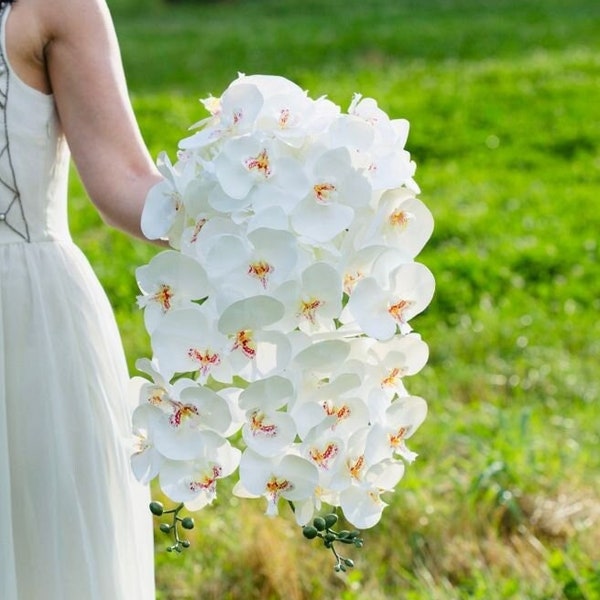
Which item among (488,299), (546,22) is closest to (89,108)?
(488,299)

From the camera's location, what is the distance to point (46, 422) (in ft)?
7.38

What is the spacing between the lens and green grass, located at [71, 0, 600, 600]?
12.2 ft

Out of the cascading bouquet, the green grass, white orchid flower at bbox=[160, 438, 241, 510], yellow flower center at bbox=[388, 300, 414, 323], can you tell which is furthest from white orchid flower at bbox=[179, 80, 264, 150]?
the green grass

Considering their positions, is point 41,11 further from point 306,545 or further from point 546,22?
point 546,22

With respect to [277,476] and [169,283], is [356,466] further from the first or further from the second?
[169,283]

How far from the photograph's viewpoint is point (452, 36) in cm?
1575

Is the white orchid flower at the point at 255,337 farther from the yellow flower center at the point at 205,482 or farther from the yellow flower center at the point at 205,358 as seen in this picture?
the yellow flower center at the point at 205,482

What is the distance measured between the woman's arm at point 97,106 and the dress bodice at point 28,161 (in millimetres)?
55

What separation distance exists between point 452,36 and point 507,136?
20.7ft

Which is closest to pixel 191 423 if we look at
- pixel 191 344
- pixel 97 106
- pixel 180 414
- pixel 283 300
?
pixel 180 414

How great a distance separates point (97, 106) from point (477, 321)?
4098mm

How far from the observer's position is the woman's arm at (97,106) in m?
2.11

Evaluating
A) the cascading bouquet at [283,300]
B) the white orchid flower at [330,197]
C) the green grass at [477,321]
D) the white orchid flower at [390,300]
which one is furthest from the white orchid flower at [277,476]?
the green grass at [477,321]

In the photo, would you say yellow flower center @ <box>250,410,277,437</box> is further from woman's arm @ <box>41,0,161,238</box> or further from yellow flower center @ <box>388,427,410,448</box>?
woman's arm @ <box>41,0,161,238</box>
